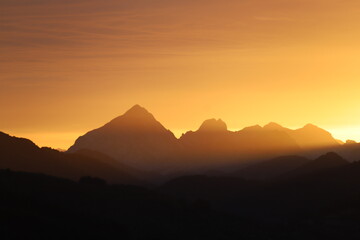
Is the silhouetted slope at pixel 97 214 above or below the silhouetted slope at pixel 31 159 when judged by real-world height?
below

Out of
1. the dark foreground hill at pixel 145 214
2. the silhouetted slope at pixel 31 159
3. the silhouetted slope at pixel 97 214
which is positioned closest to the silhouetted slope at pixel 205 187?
the dark foreground hill at pixel 145 214

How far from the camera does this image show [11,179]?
3743 inches

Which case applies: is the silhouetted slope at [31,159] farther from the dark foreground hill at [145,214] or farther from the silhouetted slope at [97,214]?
the silhouetted slope at [97,214]

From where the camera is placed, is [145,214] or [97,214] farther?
[145,214]

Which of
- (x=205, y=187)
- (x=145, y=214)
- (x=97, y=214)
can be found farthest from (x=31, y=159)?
(x=97, y=214)

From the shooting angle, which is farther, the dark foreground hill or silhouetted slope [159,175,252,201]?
silhouetted slope [159,175,252,201]

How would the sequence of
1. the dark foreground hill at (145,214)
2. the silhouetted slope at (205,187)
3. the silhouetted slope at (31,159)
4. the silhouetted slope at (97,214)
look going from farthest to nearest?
1. the silhouetted slope at (31,159)
2. the silhouetted slope at (205,187)
3. the dark foreground hill at (145,214)
4. the silhouetted slope at (97,214)

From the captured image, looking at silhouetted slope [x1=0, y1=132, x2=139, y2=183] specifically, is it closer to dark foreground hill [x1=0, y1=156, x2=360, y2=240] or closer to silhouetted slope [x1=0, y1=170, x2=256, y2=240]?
dark foreground hill [x1=0, y1=156, x2=360, y2=240]

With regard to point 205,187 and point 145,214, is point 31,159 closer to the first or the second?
point 205,187

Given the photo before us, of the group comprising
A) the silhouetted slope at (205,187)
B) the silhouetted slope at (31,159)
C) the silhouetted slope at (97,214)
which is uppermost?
the silhouetted slope at (31,159)

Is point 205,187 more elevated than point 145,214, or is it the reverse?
point 205,187

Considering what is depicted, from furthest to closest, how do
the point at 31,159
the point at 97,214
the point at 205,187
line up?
the point at 31,159, the point at 205,187, the point at 97,214

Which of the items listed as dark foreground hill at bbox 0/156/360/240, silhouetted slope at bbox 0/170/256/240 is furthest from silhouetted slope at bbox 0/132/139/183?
silhouetted slope at bbox 0/170/256/240

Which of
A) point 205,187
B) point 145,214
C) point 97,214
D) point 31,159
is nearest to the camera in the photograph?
point 97,214
